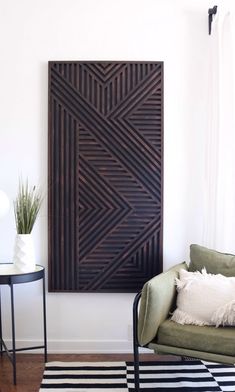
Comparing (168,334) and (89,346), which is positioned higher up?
(168,334)

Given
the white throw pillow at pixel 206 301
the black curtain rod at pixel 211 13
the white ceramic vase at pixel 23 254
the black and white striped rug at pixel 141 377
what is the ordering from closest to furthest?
the white throw pillow at pixel 206 301, the black and white striped rug at pixel 141 377, the white ceramic vase at pixel 23 254, the black curtain rod at pixel 211 13

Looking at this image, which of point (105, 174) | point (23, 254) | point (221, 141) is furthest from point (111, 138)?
point (23, 254)

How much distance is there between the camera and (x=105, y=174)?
10.1 feet

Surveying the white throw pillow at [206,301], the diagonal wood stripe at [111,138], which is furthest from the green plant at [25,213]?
the white throw pillow at [206,301]

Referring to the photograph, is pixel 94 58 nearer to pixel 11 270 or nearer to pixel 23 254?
pixel 23 254

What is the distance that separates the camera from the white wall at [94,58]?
3070 millimetres

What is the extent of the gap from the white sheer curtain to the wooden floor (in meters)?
1.05

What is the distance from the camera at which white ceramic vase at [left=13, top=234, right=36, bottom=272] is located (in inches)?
109

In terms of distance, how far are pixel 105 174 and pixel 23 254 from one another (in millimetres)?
860

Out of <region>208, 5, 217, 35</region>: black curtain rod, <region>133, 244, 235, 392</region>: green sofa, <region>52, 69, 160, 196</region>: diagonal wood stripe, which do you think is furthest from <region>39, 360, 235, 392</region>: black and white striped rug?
<region>208, 5, 217, 35</region>: black curtain rod

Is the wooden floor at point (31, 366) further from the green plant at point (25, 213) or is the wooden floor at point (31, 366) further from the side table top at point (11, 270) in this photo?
the green plant at point (25, 213)

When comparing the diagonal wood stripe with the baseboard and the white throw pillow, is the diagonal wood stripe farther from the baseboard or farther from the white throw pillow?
the baseboard

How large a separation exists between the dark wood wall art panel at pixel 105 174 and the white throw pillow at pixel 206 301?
0.64m

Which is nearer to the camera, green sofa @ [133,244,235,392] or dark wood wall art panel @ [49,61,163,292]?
green sofa @ [133,244,235,392]
